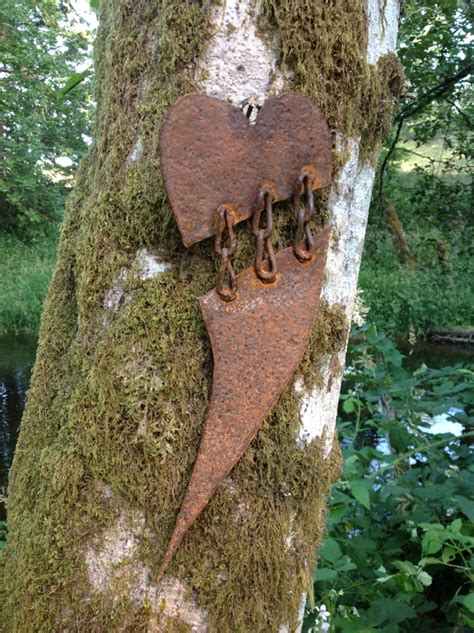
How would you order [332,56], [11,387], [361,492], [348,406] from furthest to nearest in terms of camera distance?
[11,387]
[348,406]
[361,492]
[332,56]

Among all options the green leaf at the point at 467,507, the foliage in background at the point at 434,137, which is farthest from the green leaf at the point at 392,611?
the foliage in background at the point at 434,137

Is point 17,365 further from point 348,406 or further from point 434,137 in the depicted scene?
point 348,406

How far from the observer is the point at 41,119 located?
14.1 meters

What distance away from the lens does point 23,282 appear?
976 cm

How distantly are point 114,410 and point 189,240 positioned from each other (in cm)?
31

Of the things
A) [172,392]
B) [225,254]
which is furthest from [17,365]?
[225,254]

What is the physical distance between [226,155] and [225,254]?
156mm

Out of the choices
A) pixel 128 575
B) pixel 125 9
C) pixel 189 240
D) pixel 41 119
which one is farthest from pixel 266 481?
pixel 41 119

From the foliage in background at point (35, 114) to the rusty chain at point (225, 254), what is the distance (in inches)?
537

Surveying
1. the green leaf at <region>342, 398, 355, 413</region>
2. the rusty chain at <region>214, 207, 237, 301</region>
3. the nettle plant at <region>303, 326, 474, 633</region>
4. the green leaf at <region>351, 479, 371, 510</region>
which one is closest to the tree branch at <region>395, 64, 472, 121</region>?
the nettle plant at <region>303, 326, 474, 633</region>

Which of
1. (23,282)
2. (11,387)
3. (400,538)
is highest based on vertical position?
(400,538)

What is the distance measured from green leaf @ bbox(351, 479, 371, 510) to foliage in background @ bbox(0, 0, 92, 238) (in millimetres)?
13154

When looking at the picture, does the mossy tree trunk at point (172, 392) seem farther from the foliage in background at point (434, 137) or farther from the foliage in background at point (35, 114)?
the foliage in background at point (35, 114)

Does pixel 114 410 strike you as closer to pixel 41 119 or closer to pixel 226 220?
pixel 226 220
